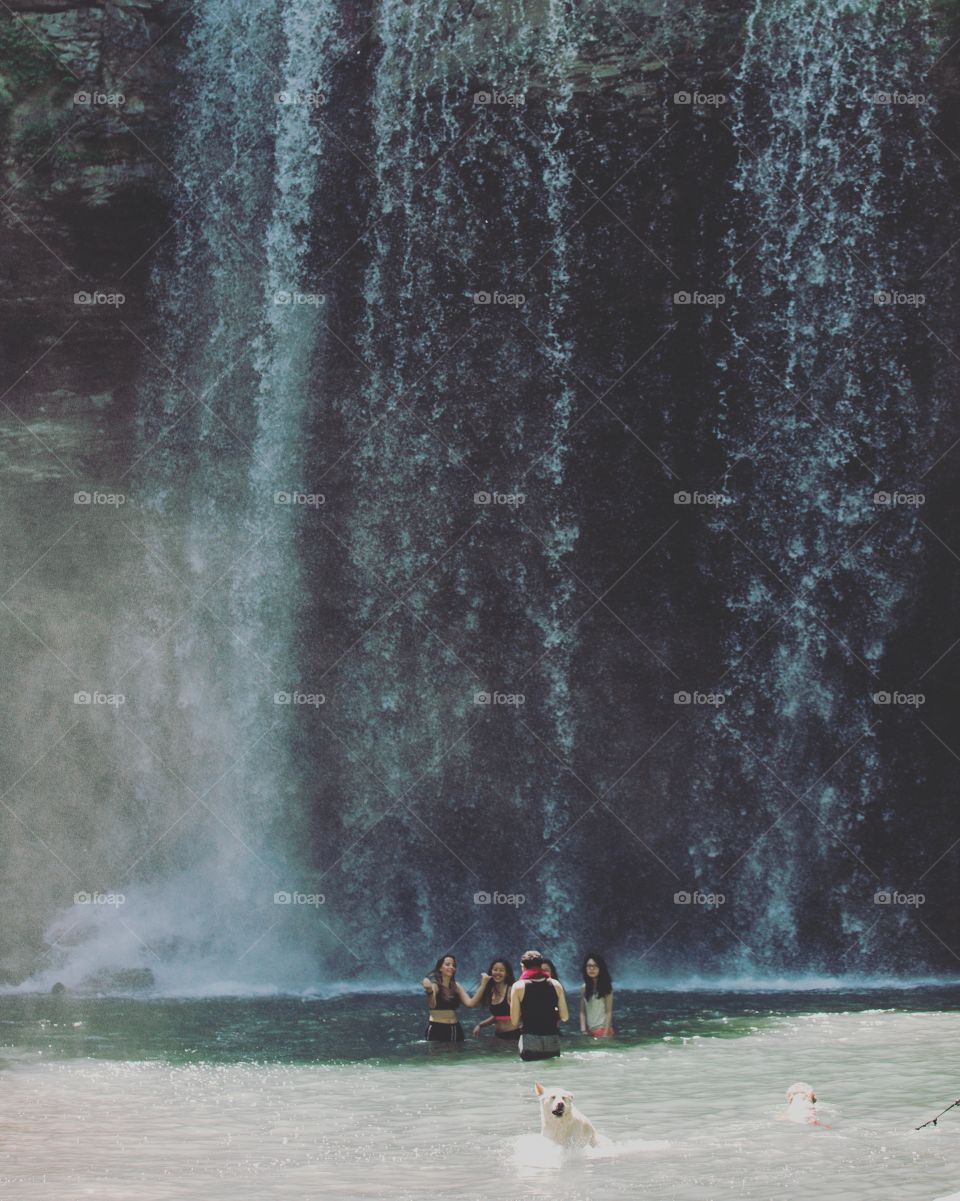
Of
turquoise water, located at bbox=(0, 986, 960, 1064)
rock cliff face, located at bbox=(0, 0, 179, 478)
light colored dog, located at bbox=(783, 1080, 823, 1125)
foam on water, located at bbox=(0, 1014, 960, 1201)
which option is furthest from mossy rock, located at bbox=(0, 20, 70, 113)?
light colored dog, located at bbox=(783, 1080, 823, 1125)

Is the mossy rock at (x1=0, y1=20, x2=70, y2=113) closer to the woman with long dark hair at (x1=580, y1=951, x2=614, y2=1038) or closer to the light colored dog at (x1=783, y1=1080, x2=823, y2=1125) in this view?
the woman with long dark hair at (x1=580, y1=951, x2=614, y2=1038)

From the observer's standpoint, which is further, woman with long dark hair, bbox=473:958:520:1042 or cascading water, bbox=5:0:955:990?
cascading water, bbox=5:0:955:990

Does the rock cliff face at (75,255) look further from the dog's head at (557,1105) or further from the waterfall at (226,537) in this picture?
the dog's head at (557,1105)

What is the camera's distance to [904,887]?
62.6 feet

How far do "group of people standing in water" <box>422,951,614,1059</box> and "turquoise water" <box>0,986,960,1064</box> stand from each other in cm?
16

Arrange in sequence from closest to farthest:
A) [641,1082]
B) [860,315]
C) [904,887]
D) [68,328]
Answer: [641,1082]
[904,887]
[860,315]
[68,328]

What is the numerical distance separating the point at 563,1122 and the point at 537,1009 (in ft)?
9.85

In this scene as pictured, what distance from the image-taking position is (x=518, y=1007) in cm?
1195

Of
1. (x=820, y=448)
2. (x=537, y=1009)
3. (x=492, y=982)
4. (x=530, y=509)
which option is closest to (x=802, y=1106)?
(x=537, y=1009)

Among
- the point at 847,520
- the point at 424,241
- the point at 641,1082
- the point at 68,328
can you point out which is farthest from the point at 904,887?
the point at 68,328

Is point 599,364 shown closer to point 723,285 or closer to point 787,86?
point 723,285

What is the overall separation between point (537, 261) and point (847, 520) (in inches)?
206

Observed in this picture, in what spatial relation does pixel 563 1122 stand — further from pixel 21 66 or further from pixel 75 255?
pixel 21 66

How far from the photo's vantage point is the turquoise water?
13.0 meters
